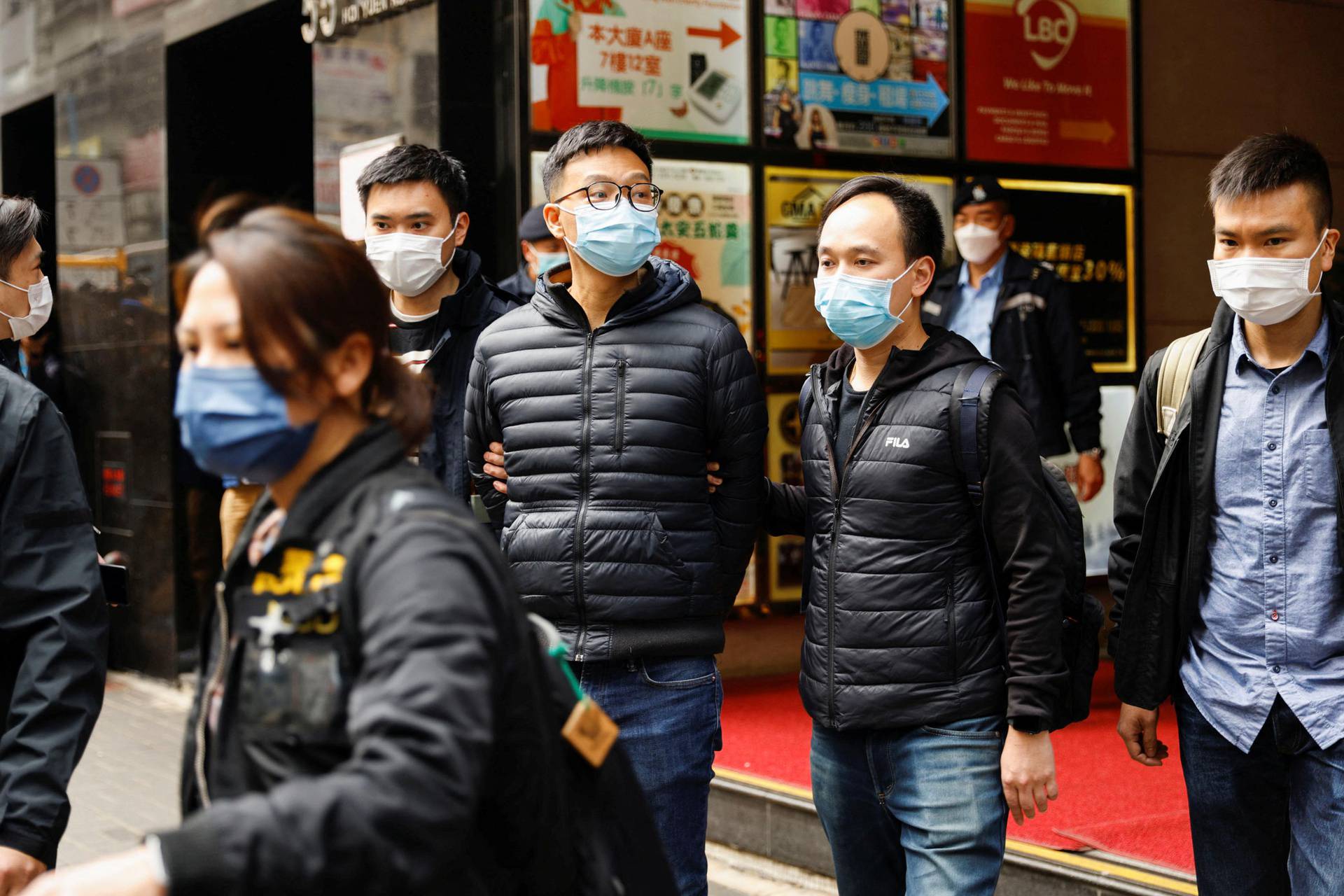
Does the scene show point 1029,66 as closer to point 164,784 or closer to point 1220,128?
point 1220,128

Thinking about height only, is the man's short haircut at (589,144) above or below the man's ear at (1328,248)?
above

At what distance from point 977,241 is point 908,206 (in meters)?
3.49

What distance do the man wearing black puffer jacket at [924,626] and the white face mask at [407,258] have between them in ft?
4.31

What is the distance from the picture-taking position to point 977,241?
22.9 ft

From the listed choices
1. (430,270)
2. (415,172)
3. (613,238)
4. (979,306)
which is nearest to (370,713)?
(613,238)

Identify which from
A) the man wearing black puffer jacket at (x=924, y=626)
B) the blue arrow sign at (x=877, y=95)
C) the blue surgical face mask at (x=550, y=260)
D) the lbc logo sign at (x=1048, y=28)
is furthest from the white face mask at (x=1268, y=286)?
the lbc logo sign at (x=1048, y=28)

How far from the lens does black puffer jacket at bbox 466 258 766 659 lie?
351 centimetres

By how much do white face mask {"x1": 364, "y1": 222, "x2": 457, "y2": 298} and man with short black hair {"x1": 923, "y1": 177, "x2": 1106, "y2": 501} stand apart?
312cm

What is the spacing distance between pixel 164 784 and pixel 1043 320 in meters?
4.68

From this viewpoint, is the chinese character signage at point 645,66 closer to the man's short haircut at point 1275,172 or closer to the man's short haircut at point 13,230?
the man's short haircut at point 13,230

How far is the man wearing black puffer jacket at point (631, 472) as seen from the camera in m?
3.52

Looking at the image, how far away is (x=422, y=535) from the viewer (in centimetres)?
176

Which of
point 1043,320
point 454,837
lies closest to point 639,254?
point 454,837

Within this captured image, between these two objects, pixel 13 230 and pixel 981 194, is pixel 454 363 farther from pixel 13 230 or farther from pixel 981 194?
pixel 981 194
